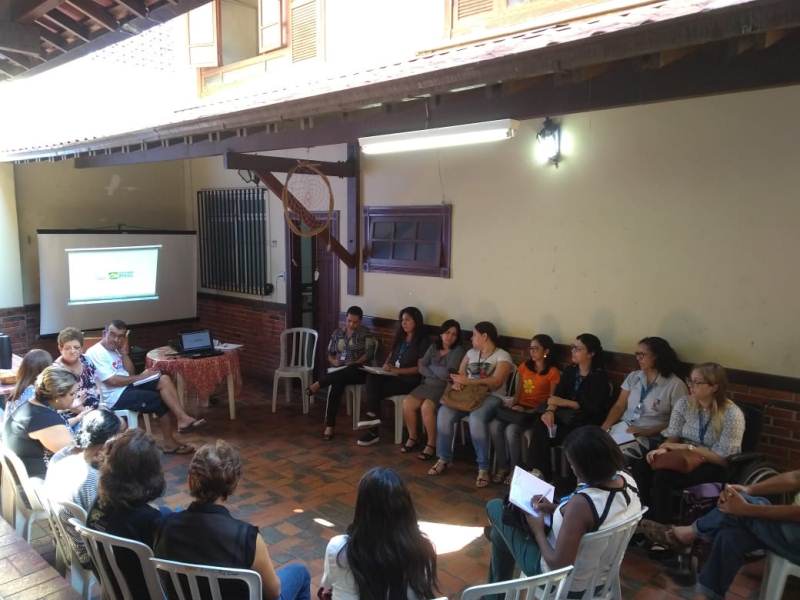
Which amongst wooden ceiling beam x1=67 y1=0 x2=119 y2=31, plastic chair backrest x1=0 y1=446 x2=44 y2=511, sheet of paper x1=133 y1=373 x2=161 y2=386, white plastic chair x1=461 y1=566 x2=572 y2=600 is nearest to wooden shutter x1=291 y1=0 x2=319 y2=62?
sheet of paper x1=133 y1=373 x2=161 y2=386

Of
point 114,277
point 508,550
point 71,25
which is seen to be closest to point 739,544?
point 508,550

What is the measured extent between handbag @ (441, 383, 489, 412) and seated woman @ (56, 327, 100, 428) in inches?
98.5

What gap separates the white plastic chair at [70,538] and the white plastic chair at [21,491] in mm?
297

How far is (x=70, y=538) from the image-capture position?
2.14 m

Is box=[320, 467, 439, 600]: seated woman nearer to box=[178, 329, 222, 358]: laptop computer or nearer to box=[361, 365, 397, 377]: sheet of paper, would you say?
box=[361, 365, 397, 377]: sheet of paper

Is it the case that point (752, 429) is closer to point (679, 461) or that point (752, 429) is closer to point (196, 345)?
point (679, 461)

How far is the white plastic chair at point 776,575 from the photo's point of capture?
2375 mm

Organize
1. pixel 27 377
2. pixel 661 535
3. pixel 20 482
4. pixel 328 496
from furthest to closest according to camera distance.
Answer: pixel 328 496, pixel 27 377, pixel 661 535, pixel 20 482

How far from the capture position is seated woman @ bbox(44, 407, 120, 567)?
7.39ft

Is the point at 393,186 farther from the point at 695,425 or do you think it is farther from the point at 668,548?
the point at 668,548

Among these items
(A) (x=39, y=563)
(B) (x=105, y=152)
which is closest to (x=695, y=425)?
(A) (x=39, y=563)

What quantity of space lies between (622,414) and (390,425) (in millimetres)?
2229

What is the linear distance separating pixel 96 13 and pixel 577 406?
11.1 feet

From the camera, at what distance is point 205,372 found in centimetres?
500
